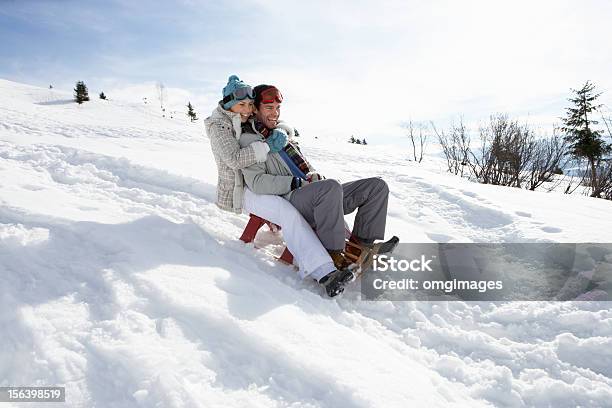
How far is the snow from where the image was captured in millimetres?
1540

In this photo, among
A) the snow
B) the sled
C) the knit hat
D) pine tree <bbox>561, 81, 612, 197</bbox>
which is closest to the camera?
the snow

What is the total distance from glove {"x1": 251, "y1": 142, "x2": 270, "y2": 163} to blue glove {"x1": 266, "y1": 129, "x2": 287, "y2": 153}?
93 mm

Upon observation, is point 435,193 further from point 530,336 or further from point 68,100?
point 68,100

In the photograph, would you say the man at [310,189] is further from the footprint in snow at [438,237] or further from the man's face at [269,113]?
the footprint in snow at [438,237]

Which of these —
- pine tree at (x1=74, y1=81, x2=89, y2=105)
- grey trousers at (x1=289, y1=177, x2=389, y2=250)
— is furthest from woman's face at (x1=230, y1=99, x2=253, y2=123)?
pine tree at (x1=74, y1=81, x2=89, y2=105)

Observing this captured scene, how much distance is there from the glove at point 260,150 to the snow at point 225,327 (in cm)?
72

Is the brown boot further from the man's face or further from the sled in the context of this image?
the man's face

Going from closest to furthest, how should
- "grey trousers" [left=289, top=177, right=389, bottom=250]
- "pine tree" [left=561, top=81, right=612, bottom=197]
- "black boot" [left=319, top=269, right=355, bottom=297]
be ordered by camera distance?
"black boot" [left=319, top=269, right=355, bottom=297]
"grey trousers" [left=289, top=177, right=389, bottom=250]
"pine tree" [left=561, top=81, right=612, bottom=197]

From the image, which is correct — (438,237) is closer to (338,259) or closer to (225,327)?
(338,259)

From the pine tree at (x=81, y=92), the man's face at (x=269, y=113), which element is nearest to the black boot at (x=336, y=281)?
the man's face at (x=269, y=113)

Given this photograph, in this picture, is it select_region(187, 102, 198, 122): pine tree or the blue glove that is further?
select_region(187, 102, 198, 122): pine tree

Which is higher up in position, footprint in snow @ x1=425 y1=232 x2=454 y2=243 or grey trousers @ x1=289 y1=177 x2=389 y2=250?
grey trousers @ x1=289 y1=177 x2=389 y2=250

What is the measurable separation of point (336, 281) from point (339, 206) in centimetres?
52

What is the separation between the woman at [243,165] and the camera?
107 inches
